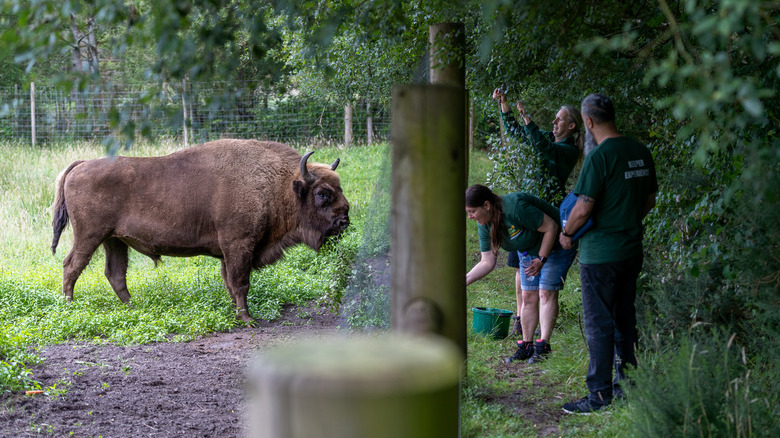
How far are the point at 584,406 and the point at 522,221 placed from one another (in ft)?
5.14

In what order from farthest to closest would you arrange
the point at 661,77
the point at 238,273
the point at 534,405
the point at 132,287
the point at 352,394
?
1. the point at 132,287
2. the point at 238,273
3. the point at 534,405
4. the point at 661,77
5. the point at 352,394

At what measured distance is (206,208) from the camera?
9.39 metres

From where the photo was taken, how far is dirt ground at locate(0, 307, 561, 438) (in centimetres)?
491

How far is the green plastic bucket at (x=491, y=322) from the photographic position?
22.5 ft

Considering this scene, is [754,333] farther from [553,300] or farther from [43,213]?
[43,213]

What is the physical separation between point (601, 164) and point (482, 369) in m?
2.17

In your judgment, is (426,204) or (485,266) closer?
(426,204)

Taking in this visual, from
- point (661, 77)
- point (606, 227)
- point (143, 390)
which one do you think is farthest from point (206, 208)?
point (661, 77)

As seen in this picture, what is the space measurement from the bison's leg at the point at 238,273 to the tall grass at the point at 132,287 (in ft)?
0.61

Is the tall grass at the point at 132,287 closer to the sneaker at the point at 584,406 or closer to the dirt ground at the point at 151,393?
the dirt ground at the point at 151,393

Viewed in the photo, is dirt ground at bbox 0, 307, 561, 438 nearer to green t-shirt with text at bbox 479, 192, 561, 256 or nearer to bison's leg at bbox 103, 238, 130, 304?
green t-shirt with text at bbox 479, 192, 561, 256

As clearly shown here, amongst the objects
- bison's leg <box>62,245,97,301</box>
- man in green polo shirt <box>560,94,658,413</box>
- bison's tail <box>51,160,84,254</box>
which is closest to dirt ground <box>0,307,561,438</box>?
man in green polo shirt <box>560,94,658,413</box>

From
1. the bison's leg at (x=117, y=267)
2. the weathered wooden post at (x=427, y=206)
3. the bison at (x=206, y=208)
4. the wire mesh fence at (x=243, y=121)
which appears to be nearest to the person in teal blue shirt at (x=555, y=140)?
the bison at (x=206, y=208)

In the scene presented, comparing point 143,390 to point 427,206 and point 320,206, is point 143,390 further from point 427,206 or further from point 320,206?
point 427,206
